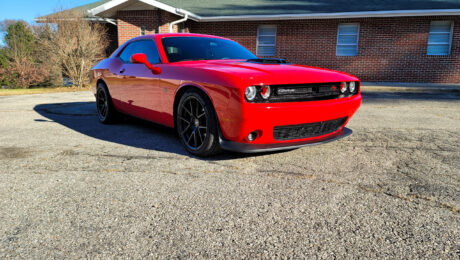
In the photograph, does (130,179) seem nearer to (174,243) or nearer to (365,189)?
(174,243)

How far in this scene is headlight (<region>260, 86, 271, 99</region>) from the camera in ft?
9.49

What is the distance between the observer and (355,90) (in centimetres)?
365

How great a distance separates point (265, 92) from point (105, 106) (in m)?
3.34

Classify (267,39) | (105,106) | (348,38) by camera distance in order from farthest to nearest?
(267,39) → (348,38) → (105,106)

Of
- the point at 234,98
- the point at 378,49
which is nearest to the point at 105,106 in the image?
Answer: the point at 234,98

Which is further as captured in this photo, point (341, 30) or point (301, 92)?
point (341, 30)

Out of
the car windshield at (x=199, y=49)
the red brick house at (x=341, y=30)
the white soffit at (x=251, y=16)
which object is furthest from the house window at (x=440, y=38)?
the car windshield at (x=199, y=49)

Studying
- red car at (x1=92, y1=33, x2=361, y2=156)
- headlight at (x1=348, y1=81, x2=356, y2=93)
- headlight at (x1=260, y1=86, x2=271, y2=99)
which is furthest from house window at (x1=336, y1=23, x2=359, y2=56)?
headlight at (x1=260, y1=86, x2=271, y2=99)

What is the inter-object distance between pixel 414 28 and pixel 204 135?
524 inches

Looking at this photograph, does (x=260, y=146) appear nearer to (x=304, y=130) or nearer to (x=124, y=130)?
(x=304, y=130)

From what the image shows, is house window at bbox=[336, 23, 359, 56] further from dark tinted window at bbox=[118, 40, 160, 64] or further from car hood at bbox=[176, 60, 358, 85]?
car hood at bbox=[176, 60, 358, 85]

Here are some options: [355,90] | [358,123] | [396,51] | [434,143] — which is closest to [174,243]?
[355,90]

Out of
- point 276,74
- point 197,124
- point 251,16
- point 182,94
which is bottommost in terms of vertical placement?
point 197,124

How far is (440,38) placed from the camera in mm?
13438
